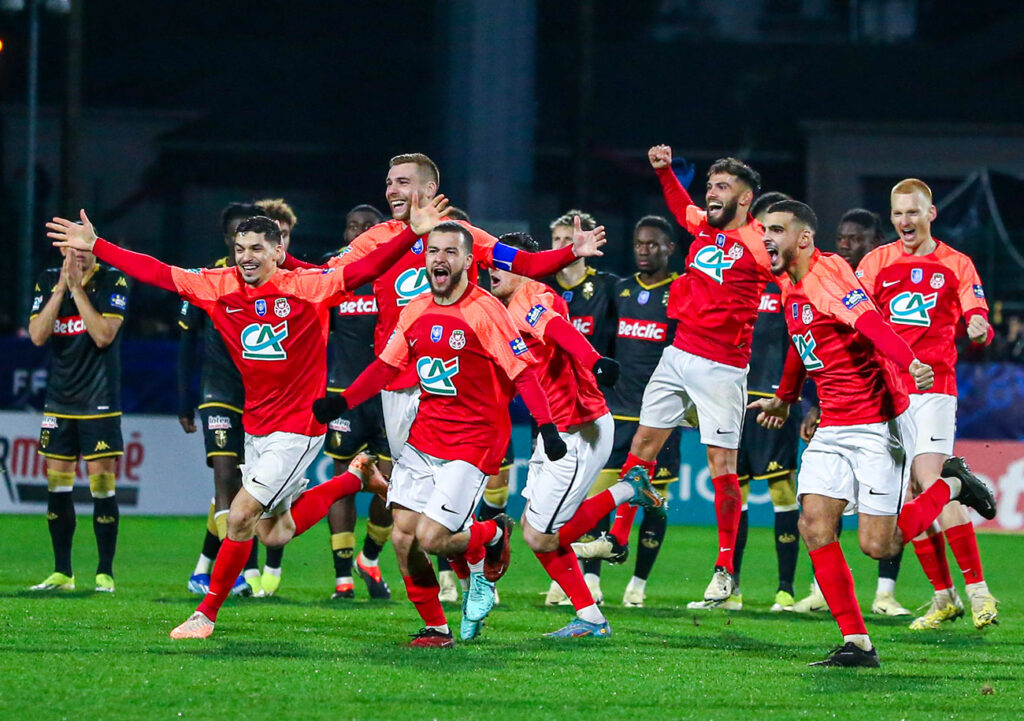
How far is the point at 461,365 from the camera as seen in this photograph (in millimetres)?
7582

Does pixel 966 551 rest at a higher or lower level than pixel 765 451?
lower

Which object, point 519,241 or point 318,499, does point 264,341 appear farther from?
point 519,241

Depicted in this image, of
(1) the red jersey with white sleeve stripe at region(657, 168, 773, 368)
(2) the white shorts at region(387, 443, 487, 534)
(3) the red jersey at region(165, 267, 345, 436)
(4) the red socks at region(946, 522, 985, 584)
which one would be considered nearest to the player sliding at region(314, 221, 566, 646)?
(2) the white shorts at region(387, 443, 487, 534)

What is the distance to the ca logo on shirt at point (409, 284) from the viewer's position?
30.0 ft

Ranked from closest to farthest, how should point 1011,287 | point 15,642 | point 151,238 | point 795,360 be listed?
point 15,642 < point 795,360 < point 1011,287 < point 151,238

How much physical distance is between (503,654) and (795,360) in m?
2.09

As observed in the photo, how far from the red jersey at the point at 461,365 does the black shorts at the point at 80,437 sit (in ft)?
10.2

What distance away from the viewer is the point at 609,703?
6.25 m

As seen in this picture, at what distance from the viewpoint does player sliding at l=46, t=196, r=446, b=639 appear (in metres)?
7.84

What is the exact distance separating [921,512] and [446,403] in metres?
2.52

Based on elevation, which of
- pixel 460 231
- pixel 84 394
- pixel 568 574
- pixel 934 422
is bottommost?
pixel 568 574

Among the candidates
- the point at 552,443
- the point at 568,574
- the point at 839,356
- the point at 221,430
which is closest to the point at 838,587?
the point at 839,356

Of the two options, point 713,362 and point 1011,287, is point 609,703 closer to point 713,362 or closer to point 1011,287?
point 713,362

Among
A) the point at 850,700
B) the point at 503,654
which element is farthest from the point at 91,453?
the point at 850,700
